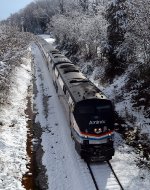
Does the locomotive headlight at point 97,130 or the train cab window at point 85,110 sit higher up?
the train cab window at point 85,110

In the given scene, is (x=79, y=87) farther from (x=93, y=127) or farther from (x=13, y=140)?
(x=13, y=140)

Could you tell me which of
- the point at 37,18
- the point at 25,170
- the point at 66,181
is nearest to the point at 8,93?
the point at 25,170

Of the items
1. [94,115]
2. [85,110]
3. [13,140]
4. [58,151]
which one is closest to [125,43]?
[85,110]

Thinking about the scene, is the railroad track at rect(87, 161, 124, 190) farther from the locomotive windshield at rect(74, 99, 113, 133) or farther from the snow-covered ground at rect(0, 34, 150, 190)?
the locomotive windshield at rect(74, 99, 113, 133)

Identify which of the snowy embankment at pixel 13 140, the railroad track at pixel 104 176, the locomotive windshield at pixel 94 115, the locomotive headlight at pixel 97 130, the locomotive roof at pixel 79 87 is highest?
the locomotive roof at pixel 79 87

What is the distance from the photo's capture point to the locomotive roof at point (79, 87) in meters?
18.5

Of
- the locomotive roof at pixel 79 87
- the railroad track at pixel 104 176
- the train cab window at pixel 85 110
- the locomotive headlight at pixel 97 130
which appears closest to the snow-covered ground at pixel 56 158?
the railroad track at pixel 104 176

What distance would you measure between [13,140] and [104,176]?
7106 millimetres

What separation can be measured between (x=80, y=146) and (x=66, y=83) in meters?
6.37

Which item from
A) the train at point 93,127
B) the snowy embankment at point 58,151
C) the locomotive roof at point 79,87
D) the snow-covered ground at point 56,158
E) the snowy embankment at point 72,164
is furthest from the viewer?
the locomotive roof at point 79,87

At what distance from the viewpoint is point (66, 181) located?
16.4m

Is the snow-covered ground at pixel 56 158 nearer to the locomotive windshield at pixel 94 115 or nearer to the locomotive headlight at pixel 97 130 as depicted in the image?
the locomotive headlight at pixel 97 130

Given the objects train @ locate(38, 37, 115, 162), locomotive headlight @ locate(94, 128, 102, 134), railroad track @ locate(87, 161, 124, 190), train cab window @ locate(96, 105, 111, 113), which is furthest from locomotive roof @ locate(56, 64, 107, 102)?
railroad track @ locate(87, 161, 124, 190)

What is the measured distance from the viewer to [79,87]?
2034 centimetres
